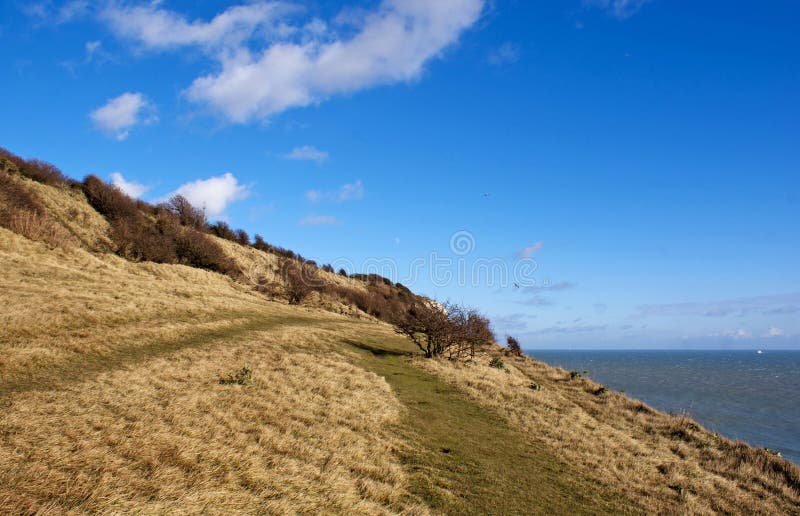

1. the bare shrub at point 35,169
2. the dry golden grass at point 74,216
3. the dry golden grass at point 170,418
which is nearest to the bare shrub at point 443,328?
the dry golden grass at point 170,418

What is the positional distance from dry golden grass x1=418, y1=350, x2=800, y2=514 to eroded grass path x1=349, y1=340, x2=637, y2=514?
2.98 feet

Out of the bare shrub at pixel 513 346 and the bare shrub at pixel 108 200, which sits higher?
the bare shrub at pixel 108 200

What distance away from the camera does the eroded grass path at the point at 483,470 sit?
8.69 metres

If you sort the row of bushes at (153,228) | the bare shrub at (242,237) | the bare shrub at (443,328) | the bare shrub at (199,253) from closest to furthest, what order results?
1. the bare shrub at (443,328)
2. the row of bushes at (153,228)
3. the bare shrub at (199,253)
4. the bare shrub at (242,237)

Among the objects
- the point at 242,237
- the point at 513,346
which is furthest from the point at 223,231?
the point at 513,346

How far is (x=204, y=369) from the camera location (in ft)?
45.8

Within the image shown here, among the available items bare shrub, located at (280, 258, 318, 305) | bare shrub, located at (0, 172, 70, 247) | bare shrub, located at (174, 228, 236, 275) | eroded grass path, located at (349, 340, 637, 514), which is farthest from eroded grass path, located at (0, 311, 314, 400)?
bare shrub, located at (174, 228, 236, 275)

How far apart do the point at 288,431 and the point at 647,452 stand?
11353mm

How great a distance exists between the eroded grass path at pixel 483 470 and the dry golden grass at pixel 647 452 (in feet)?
2.98

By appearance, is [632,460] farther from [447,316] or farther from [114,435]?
[447,316]

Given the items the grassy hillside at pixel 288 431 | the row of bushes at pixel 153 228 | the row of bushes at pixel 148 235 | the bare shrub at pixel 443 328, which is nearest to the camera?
the grassy hillside at pixel 288 431

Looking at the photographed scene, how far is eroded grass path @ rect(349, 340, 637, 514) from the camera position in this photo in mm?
8686

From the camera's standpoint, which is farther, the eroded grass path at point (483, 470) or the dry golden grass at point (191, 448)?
the eroded grass path at point (483, 470)

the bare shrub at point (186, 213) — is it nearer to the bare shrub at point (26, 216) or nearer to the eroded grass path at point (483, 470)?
the bare shrub at point (26, 216)
